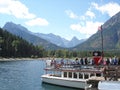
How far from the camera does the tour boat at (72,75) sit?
164 feet

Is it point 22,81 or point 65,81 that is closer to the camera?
point 65,81

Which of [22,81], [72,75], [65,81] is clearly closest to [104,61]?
[72,75]

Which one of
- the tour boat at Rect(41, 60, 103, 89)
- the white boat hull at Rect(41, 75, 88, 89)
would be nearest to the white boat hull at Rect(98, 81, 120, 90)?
the tour boat at Rect(41, 60, 103, 89)

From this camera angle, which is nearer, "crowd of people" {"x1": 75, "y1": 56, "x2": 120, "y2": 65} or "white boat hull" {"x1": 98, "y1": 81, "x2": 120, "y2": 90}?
"white boat hull" {"x1": 98, "y1": 81, "x2": 120, "y2": 90}

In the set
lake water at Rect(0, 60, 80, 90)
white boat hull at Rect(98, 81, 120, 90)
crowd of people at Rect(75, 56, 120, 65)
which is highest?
crowd of people at Rect(75, 56, 120, 65)

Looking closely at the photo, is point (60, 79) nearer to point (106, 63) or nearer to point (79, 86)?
point (79, 86)

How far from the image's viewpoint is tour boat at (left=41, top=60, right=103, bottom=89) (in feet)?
164

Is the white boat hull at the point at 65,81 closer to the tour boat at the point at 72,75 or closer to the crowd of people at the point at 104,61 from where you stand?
the tour boat at the point at 72,75

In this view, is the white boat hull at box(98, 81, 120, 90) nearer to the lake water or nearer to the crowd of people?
the crowd of people

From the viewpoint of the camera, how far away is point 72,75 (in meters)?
53.6

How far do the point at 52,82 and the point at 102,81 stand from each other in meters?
33.4

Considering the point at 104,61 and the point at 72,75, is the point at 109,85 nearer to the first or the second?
the point at 104,61

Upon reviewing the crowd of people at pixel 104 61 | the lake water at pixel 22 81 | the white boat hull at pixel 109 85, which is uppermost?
the crowd of people at pixel 104 61

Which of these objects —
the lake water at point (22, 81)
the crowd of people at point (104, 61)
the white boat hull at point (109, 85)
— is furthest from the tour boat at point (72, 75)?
the white boat hull at point (109, 85)
